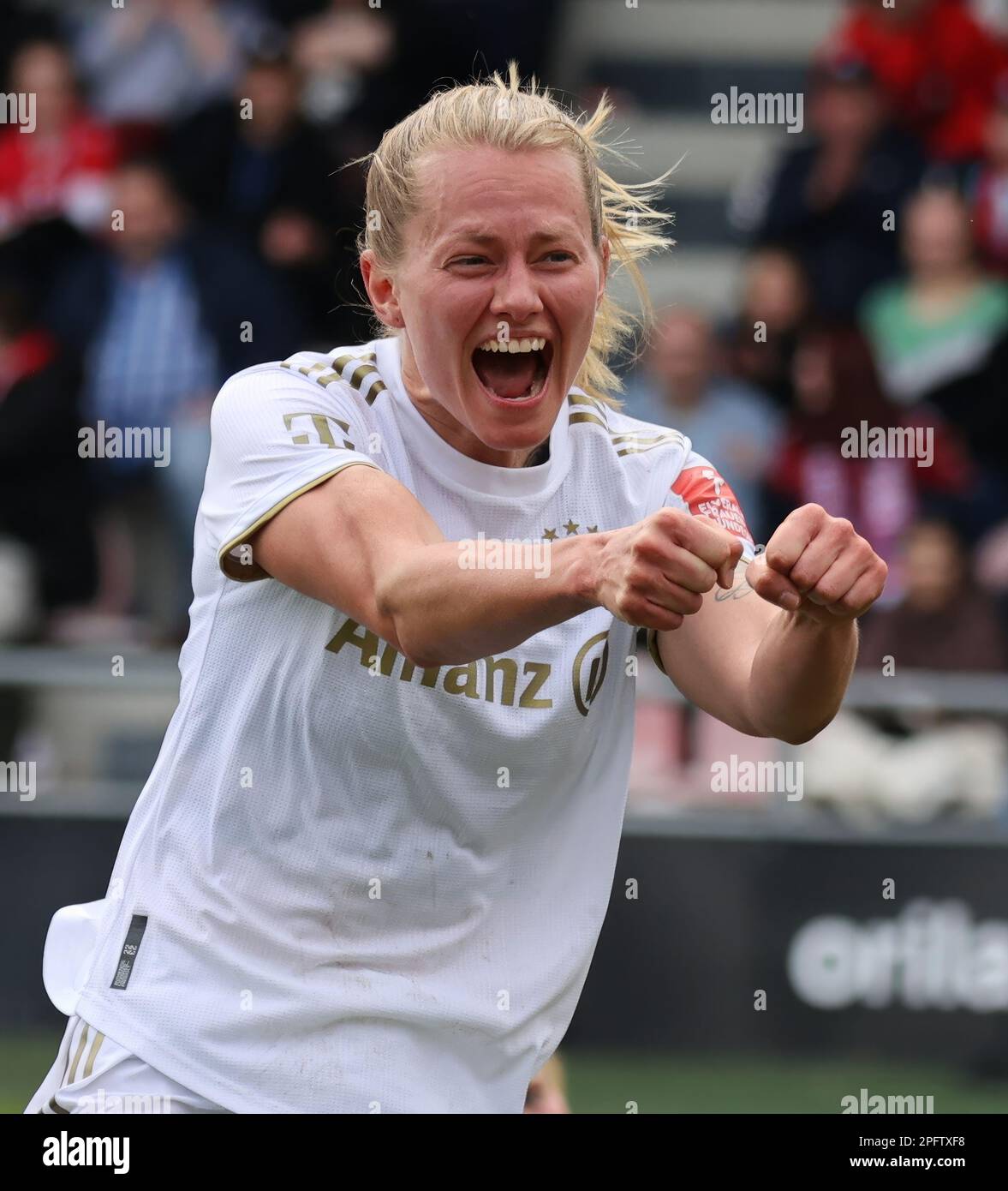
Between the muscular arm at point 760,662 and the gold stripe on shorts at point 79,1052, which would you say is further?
the gold stripe on shorts at point 79,1052

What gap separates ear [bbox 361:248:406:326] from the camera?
9.81 feet

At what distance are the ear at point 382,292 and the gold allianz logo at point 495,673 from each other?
53 cm

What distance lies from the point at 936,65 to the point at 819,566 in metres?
6.53

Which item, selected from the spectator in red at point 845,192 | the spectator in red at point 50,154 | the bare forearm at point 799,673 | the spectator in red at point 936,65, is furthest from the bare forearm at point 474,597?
the spectator in red at point 936,65

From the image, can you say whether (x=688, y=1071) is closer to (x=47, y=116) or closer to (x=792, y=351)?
(x=792, y=351)

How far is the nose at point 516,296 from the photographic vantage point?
2.71 m

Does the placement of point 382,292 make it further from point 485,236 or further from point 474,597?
point 474,597

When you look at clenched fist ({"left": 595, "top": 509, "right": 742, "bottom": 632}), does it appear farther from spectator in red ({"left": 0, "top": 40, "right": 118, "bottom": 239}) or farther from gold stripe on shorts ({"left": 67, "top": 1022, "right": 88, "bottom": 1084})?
spectator in red ({"left": 0, "top": 40, "right": 118, "bottom": 239})

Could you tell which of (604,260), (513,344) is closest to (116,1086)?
(513,344)

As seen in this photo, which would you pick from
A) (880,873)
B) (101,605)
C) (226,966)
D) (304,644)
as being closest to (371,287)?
(304,644)

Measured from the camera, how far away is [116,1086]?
108 inches

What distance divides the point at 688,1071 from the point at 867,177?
381cm

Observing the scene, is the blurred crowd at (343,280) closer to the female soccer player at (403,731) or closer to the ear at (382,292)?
the ear at (382,292)

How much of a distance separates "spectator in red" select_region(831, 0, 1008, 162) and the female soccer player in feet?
18.7
